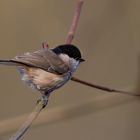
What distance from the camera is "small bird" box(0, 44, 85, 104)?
0.65 meters

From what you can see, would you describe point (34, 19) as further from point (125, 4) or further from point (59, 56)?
point (59, 56)

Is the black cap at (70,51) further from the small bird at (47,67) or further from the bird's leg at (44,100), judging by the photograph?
the bird's leg at (44,100)

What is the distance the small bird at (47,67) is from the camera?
65 cm

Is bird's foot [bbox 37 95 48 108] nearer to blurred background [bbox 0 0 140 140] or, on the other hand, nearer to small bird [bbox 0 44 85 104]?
small bird [bbox 0 44 85 104]

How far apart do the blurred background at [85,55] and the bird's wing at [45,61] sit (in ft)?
2.79

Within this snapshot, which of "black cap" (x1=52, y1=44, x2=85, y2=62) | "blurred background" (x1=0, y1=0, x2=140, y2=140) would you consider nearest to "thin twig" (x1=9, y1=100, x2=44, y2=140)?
"black cap" (x1=52, y1=44, x2=85, y2=62)

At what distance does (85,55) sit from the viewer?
5.63 ft

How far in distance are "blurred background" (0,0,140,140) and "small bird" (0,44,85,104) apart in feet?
2.79

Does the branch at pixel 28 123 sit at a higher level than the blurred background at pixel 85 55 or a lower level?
lower

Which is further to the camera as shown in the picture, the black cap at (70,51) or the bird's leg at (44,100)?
the black cap at (70,51)

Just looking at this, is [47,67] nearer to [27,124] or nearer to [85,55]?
[27,124]

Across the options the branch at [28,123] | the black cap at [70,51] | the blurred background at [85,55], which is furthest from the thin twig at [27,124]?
the blurred background at [85,55]

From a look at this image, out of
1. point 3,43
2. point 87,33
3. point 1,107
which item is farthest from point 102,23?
point 1,107

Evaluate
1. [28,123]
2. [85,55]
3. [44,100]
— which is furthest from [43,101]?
[85,55]
